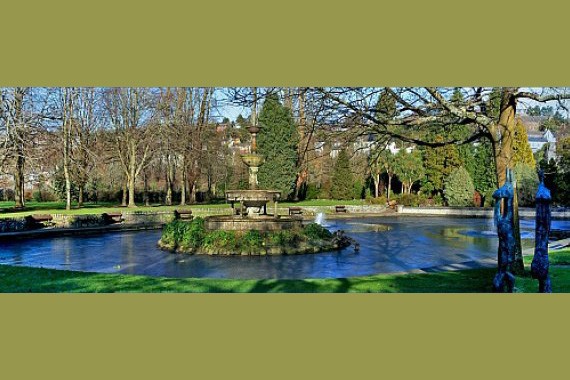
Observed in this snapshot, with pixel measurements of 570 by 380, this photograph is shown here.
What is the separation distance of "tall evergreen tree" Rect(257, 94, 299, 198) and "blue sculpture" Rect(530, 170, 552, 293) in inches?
1535

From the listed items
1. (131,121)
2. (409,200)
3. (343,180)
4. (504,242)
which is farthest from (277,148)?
(504,242)

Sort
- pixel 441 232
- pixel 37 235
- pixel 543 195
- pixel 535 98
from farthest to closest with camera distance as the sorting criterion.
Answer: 1. pixel 441 232
2. pixel 37 235
3. pixel 535 98
4. pixel 543 195

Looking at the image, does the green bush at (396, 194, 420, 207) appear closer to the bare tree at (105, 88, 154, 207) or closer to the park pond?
the park pond

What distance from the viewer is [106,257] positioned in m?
15.8

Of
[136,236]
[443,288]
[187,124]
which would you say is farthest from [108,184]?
[443,288]

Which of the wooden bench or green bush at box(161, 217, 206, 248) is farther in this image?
the wooden bench

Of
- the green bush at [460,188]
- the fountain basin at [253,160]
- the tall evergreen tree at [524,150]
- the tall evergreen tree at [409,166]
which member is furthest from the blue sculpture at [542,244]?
the tall evergreen tree at [409,166]

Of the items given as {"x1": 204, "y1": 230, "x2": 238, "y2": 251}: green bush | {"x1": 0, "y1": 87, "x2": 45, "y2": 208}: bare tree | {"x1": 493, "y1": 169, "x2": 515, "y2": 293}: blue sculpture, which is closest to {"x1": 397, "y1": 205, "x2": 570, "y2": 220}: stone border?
{"x1": 204, "y1": 230, "x2": 238, "y2": 251}: green bush

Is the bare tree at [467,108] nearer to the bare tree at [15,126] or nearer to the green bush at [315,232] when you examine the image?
the green bush at [315,232]

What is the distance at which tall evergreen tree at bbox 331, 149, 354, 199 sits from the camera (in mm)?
50625

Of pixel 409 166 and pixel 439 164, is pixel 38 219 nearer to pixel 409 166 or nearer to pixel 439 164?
pixel 409 166

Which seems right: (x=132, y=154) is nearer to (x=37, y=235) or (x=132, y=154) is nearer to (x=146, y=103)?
(x=146, y=103)

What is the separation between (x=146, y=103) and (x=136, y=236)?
60.8 ft

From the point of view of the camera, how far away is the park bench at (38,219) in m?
23.8
